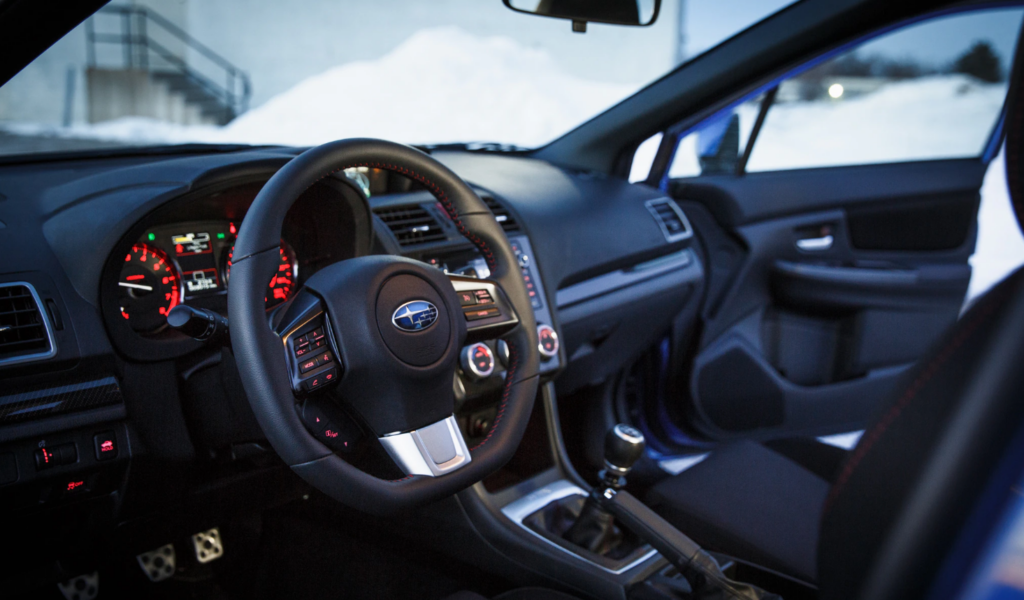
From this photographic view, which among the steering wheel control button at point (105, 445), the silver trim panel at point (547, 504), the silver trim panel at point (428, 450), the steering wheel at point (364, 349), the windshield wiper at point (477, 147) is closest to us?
the steering wheel at point (364, 349)

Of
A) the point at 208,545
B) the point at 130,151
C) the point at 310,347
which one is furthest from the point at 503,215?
the point at 208,545

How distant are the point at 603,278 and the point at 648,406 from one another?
0.75m

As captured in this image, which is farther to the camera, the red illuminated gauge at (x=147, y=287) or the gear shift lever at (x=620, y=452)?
the gear shift lever at (x=620, y=452)

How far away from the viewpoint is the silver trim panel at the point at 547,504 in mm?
1799

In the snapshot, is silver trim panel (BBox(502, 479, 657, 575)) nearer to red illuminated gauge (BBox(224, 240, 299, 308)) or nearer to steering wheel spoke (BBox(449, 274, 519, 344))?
steering wheel spoke (BBox(449, 274, 519, 344))

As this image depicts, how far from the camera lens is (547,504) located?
6.64ft

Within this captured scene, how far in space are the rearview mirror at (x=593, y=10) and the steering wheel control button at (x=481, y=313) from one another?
0.92 meters

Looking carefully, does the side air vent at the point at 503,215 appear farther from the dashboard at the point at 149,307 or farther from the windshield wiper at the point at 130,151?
the windshield wiper at the point at 130,151

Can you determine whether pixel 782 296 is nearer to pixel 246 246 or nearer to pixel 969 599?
pixel 246 246

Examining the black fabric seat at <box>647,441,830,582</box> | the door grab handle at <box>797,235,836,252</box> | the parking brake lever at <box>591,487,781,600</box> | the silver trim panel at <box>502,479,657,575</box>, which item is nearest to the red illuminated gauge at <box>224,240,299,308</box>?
the silver trim panel at <box>502,479,657,575</box>

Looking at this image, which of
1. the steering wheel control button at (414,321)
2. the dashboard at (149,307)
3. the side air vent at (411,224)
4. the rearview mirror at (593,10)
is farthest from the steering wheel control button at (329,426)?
the rearview mirror at (593,10)

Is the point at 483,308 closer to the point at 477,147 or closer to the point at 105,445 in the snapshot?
the point at 105,445

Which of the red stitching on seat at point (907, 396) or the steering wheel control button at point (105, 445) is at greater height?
the red stitching on seat at point (907, 396)

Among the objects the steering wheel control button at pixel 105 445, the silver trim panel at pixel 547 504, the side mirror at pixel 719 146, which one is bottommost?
the silver trim panel at pixel 547 504
